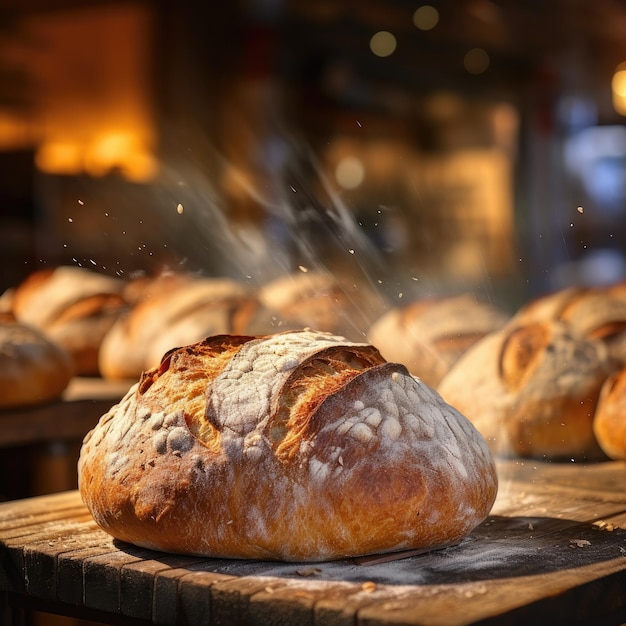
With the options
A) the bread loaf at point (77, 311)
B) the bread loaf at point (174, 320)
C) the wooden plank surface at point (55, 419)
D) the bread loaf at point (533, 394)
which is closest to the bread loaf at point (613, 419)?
the bread loaf at point (533, 394)

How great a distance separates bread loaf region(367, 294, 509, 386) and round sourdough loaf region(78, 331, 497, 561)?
1245 millimetres

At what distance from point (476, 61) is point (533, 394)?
7.92 meters

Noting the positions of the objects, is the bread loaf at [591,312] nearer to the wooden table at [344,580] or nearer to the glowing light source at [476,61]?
the wooden table at [344,580]

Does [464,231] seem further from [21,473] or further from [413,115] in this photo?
[21,473]

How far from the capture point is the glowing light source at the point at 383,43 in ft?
29.8

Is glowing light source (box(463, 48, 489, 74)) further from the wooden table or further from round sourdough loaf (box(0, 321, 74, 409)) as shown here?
the wooden table

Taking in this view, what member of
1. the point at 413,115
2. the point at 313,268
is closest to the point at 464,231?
the point at 413,115

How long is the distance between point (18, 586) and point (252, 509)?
1.38 feet

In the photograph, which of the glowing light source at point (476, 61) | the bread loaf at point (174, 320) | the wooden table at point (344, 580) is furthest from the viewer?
the glowing light source at point (476, 61)

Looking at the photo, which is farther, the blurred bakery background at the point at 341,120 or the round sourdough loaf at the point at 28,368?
the blurred bakery background at the point at 341,120

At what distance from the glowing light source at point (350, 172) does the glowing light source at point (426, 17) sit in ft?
4.10

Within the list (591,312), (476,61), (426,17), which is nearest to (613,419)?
(591,312)

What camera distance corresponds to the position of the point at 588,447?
2.57 meters

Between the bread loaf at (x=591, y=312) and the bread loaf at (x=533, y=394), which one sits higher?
the bread loaf at (x=591, y=312)
